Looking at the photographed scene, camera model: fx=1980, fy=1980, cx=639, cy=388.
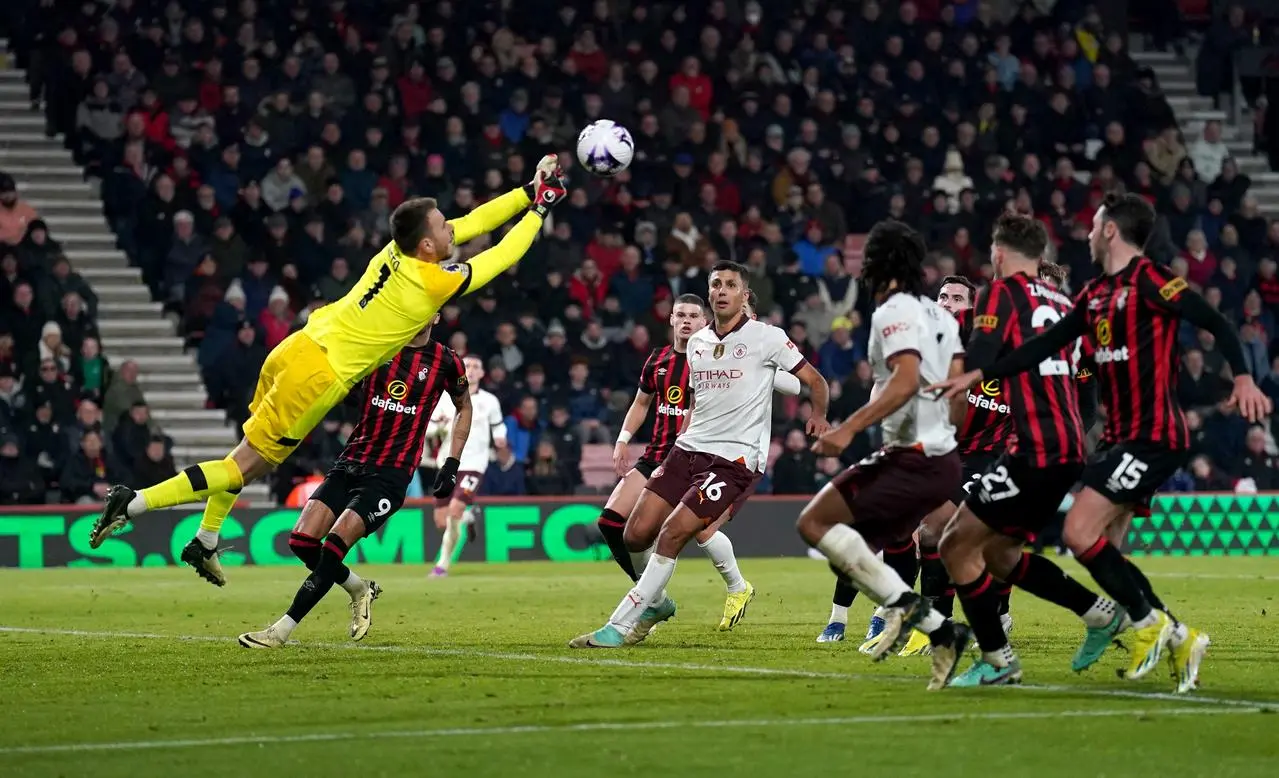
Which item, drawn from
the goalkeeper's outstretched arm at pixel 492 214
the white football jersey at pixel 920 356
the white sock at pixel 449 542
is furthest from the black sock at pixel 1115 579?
the white sock at pixel 449 542

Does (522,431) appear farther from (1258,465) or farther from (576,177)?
(1258,465)

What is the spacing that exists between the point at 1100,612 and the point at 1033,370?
3.98ft

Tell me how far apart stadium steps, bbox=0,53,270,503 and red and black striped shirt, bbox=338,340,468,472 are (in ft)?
41.3

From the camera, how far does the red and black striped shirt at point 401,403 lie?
12.8 metres

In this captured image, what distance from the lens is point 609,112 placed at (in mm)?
28297

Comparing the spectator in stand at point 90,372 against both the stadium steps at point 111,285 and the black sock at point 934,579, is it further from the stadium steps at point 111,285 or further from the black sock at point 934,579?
the black sock at point 934,579

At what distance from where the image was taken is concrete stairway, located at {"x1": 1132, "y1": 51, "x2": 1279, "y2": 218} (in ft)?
110

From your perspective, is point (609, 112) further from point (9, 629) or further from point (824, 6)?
point (9, 629)

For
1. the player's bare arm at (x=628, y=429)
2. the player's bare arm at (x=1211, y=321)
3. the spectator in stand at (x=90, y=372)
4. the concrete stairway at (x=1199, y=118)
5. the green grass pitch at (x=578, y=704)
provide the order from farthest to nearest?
the concrete stairway at (x=1199, y=118) → the spectator in stand at (x=90, y=372) → the player's bare arm at (x=628, y=429) → the player's bare arm at (x=1211, y=321) → the green grass pitch at (x=578, y=704)

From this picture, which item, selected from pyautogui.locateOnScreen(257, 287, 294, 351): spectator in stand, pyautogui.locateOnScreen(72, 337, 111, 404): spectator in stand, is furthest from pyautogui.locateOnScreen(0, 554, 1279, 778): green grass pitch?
pyautogui.locateOnScreen(257, 287, 294, 351): spectator in stand

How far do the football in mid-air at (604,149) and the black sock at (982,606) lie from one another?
4659 mm

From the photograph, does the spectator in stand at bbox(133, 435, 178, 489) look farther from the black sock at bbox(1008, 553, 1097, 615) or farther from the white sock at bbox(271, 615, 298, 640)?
the black sock at bbox(1008, 553, 1097, 615)

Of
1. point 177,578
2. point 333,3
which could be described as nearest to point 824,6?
point 333,3

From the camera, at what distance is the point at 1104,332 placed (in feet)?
29.9
